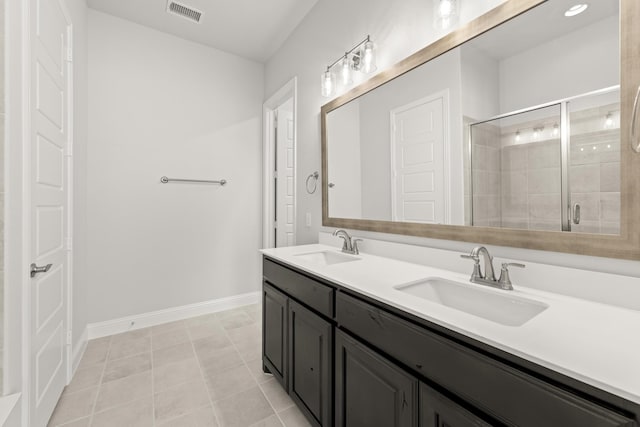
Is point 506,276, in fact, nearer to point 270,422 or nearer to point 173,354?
point 270,422

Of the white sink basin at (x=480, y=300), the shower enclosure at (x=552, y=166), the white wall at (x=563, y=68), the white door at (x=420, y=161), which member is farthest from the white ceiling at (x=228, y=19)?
the white sink basin at (x=480, y=300)

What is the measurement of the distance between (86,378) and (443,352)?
2.27m

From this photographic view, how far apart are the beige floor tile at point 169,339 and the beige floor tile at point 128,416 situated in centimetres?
70

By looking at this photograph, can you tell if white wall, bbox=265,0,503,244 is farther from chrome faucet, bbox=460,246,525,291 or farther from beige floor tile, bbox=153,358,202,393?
beige floor tile, bbox=153,358,202,393

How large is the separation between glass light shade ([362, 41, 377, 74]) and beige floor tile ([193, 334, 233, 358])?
7.43 ft

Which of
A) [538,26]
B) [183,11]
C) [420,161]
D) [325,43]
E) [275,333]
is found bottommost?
[275,333]

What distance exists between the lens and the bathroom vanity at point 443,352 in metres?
0.56

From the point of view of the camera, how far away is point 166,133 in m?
2.74

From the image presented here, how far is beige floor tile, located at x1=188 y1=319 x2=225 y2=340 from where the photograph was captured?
249cm

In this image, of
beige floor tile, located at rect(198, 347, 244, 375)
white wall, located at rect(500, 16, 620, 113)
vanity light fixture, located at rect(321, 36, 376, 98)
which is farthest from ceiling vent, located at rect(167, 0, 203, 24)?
beige floor tile, located at rect(198, 347, 244, 375)

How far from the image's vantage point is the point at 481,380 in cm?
69

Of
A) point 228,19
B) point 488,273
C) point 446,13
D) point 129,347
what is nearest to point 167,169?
point 228,19

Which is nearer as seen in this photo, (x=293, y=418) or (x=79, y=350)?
(x=293, y=418)

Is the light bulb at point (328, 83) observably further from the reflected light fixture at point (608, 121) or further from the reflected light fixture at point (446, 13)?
the reflected light fixture at point (608, 121)
